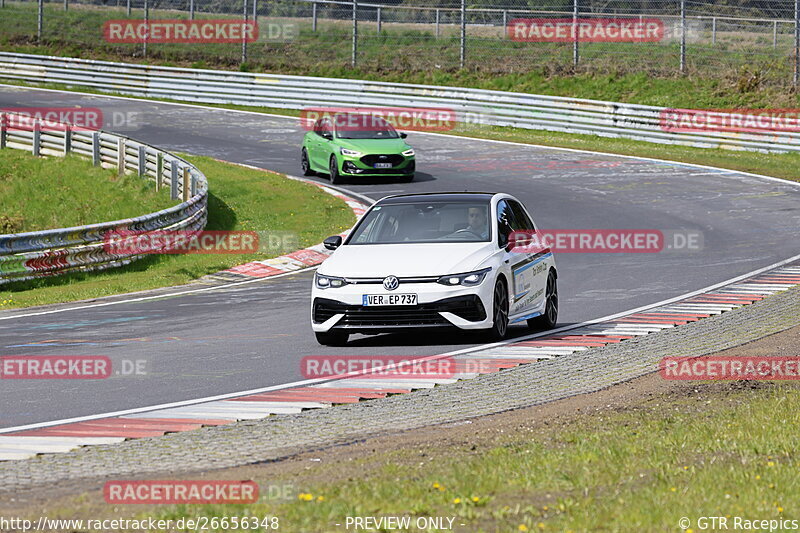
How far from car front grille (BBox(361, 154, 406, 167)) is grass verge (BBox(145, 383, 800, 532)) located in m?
21.4

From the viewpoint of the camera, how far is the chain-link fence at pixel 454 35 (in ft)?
131

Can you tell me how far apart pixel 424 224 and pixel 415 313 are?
1539mm

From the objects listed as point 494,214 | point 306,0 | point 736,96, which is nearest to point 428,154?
point 736,96

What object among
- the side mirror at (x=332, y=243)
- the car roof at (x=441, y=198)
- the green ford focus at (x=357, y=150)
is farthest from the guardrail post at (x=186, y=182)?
the side mirror at (x=332, y=243)

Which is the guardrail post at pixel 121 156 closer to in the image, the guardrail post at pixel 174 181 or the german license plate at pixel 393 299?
the guardrail post at pixel 174 181

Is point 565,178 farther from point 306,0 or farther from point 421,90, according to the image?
point 306,0

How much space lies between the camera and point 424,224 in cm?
1380

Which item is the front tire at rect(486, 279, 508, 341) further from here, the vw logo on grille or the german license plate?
the vw logo on grille

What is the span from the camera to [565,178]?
3069cm

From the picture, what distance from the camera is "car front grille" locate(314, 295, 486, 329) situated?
1255 centimetres

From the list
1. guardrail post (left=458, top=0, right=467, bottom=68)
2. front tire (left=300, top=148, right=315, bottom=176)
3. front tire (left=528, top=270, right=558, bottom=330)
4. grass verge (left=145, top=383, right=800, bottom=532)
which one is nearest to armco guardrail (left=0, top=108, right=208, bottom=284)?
front tire (left=300, top=148, right=315, bottom=176)

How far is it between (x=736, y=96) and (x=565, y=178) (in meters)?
11.4

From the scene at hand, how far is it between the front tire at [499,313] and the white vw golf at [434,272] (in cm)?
1

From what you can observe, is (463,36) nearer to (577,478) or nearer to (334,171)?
(334,171)
